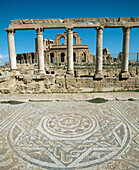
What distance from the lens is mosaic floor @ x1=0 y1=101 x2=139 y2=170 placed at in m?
2.23

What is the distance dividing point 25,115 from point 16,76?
5.48 meters

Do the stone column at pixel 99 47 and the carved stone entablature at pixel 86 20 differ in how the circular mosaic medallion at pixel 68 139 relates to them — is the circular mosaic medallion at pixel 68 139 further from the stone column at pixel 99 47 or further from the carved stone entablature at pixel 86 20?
the carved stone entablature at pixel 86 20

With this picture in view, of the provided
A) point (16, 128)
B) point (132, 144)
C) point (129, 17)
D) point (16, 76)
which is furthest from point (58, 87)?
point (129, 17)

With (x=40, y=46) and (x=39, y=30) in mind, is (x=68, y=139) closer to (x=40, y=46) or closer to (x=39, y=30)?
(x=40, y=46)

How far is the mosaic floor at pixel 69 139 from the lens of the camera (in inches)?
87.7

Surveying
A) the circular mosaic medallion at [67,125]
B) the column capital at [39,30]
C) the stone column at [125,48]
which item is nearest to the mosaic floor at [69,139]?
the circular mosaic medallion at [67,125]

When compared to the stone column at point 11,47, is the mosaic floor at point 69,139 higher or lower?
lower

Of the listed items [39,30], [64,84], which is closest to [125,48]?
[64,84]

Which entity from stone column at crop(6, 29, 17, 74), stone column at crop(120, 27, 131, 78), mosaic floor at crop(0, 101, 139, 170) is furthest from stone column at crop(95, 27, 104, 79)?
stone column at crop(6, 29, 17, 74)

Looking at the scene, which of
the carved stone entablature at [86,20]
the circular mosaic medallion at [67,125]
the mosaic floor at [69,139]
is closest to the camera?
the mosaic floor at [69,139]

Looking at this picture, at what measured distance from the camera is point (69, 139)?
293 cm

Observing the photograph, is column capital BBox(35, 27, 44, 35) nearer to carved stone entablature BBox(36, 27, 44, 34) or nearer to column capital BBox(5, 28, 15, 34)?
carved stone entablature BBox(36, 27, 44, 34)

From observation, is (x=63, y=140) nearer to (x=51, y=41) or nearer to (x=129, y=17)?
(x=129, y=17)

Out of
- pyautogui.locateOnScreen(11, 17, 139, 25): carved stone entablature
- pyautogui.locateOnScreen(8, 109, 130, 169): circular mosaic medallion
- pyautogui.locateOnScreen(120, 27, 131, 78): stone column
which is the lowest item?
pyautogui.locateOnScreen(8, 109, 130, 169): circular mosaic medallion
